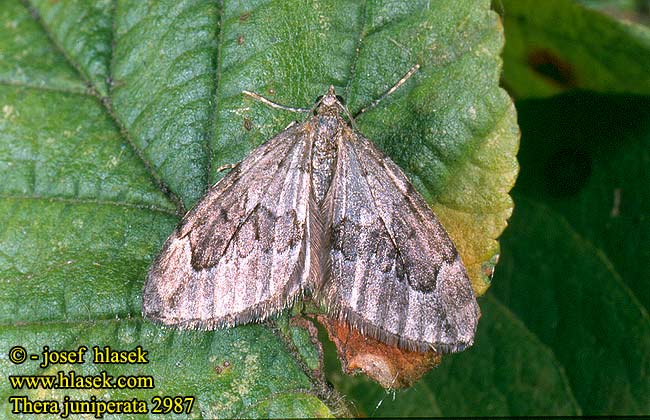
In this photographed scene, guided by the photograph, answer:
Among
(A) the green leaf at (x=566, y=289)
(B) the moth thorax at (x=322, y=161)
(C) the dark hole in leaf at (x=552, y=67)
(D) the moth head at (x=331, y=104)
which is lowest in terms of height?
(A) the green leaf at (x=566, y=289)

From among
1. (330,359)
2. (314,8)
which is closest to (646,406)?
(330,359)

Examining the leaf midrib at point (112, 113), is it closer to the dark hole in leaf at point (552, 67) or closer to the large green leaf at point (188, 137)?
the large green leaf at point (188, 137)

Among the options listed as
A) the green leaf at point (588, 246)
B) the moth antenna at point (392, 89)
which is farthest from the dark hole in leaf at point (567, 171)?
the moth antenna at point (392, 89)

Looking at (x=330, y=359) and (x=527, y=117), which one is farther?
(x=527, y=117)

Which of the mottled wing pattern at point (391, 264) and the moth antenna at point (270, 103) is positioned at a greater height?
the moth antenna at point (270, 103)

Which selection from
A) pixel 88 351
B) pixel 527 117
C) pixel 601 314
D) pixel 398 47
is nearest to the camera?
pixel 88 351

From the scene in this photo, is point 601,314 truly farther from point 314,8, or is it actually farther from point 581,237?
point 314,8

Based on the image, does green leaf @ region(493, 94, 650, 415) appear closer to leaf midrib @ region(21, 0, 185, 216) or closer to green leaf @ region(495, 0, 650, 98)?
green leaf @ region(495, 0, 650, 98)

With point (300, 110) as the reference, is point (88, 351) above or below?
below
